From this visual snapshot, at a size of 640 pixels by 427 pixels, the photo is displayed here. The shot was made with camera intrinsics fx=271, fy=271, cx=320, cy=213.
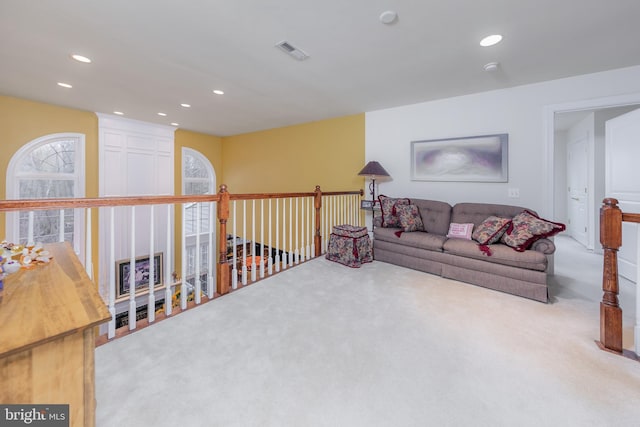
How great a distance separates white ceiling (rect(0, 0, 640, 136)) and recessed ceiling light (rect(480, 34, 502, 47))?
48mm

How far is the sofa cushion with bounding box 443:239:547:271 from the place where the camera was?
2.48m

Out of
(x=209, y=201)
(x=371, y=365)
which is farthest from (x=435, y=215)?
(x=209, y=201)

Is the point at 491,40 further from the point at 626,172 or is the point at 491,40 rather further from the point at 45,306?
the point at 45,306

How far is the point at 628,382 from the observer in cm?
145

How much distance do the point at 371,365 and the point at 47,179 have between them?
5825 millimetres

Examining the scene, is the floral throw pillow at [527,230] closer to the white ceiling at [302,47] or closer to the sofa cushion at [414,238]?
the sofa cushion at [414,238]

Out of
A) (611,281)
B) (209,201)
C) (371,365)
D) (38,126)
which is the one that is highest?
(38,126)

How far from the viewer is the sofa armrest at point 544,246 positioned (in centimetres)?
253

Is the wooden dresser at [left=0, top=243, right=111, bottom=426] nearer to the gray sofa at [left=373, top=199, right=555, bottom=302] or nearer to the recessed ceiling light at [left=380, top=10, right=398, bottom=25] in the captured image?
the recessed ceiling light at [left=380, top=10, right=398, bottom=25]

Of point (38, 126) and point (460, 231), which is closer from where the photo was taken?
point (460, 231)

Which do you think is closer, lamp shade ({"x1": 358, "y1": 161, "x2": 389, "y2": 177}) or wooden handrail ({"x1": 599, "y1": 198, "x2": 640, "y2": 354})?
wooden handrail ({"x1": 599, "y1": 198, "x2": 640, "y2": 354})

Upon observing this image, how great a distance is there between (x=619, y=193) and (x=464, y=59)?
8.15ft

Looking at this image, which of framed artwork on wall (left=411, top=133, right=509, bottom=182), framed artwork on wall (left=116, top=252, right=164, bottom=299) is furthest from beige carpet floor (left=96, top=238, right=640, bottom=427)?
framed artwork on wall (left=116, top=252, right=164, bottom=299)

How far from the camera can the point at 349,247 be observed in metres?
3.46
